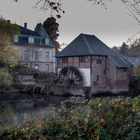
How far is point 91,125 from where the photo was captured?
4.80 metres

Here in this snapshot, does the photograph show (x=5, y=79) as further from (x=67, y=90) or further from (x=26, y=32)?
(x=26, y=32)

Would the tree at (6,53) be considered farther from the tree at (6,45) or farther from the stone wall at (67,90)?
the stone wall at (67,90)

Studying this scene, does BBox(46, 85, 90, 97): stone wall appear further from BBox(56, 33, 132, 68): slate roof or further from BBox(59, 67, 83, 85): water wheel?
BBox(56, 33, 132, 68): slate roof

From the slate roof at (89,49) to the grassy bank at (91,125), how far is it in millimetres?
34437

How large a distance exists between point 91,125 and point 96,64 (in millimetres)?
35810

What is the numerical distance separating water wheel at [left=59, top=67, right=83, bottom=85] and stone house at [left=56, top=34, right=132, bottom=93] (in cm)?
45

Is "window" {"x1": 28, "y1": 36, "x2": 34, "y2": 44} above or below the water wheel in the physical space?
above

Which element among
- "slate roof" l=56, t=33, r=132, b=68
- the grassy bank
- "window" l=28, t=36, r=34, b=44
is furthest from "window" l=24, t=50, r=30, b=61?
the grassy bank

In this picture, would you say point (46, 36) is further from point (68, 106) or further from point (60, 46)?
point (68, 106)

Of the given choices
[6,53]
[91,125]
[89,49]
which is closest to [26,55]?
[6,53]

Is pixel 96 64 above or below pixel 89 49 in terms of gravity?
below

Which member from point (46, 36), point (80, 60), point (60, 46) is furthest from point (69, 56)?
point (60, 46)

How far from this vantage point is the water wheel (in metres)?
38.8

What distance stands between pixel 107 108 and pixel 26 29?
150 feet
